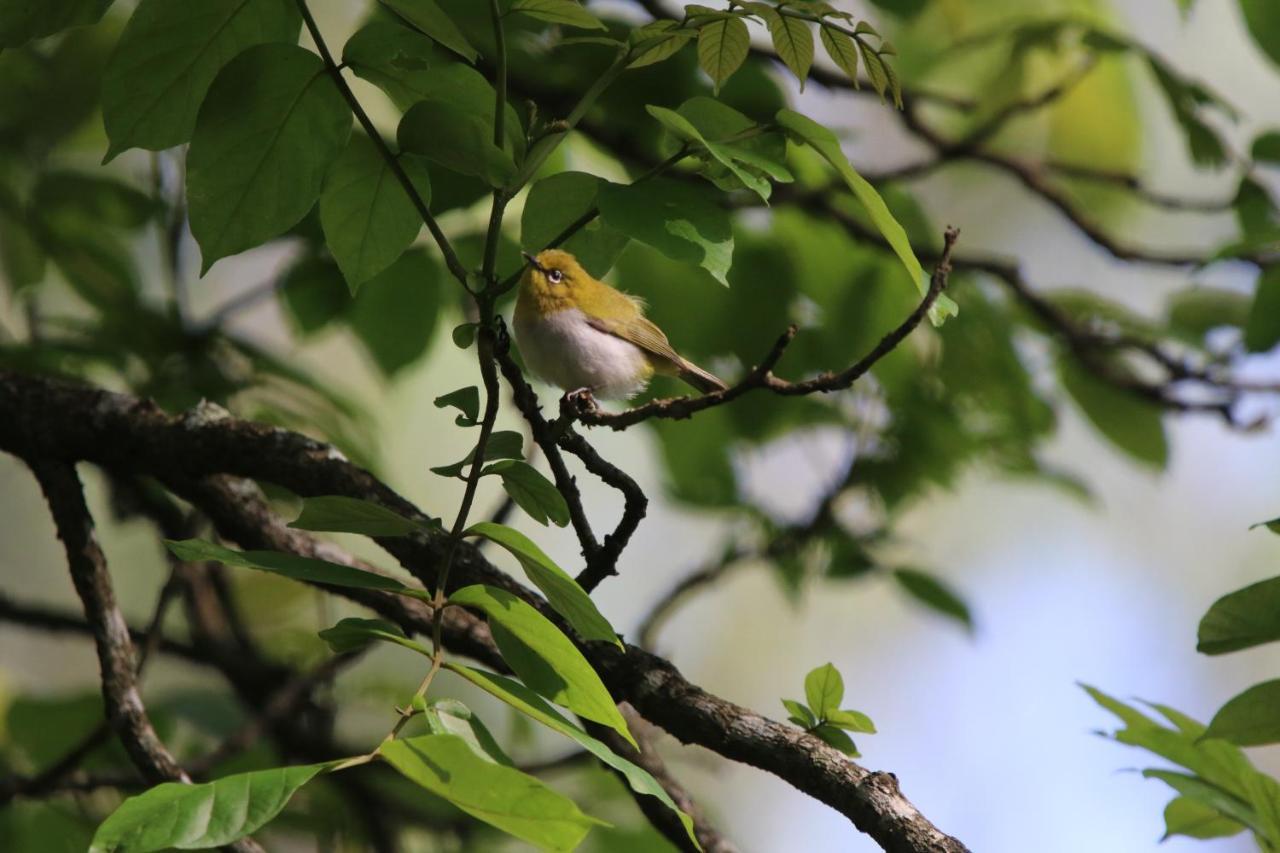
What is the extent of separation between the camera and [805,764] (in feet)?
5.56

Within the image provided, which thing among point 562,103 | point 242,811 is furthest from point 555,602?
point 562,103

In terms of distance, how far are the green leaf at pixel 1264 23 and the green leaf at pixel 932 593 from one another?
163 centimetres

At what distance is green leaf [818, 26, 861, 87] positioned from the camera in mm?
1486

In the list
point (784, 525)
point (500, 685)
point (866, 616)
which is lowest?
point (500, 685)

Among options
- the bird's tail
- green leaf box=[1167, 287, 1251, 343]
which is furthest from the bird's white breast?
green leaf box=[1167, 287, 1251, 343]

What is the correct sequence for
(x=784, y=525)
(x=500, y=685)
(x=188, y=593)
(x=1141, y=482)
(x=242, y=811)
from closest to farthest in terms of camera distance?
(x=242, y=811) → (x=500, y=685) → (x=188, y=593) → (x=784, y=525) → (x=1141, y=482)

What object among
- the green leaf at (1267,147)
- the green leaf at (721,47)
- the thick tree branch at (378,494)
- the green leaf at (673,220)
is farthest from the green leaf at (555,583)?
the green leaf at (1267,147)

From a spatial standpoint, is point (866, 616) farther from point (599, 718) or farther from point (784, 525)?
point (599, 718)

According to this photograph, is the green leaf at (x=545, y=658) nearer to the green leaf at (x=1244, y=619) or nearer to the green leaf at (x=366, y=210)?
the green leaf at (x=366, y=210)

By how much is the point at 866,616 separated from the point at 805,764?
7870 millimetres

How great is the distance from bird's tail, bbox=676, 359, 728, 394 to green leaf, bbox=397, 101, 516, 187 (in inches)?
47.1

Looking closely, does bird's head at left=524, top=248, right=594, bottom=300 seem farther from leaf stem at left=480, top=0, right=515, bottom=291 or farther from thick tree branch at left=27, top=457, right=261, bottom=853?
leaf stem at left=480, top=0, right=515, bottom=291

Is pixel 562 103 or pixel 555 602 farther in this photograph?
pixel 562 103

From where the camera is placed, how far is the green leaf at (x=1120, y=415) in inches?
144
